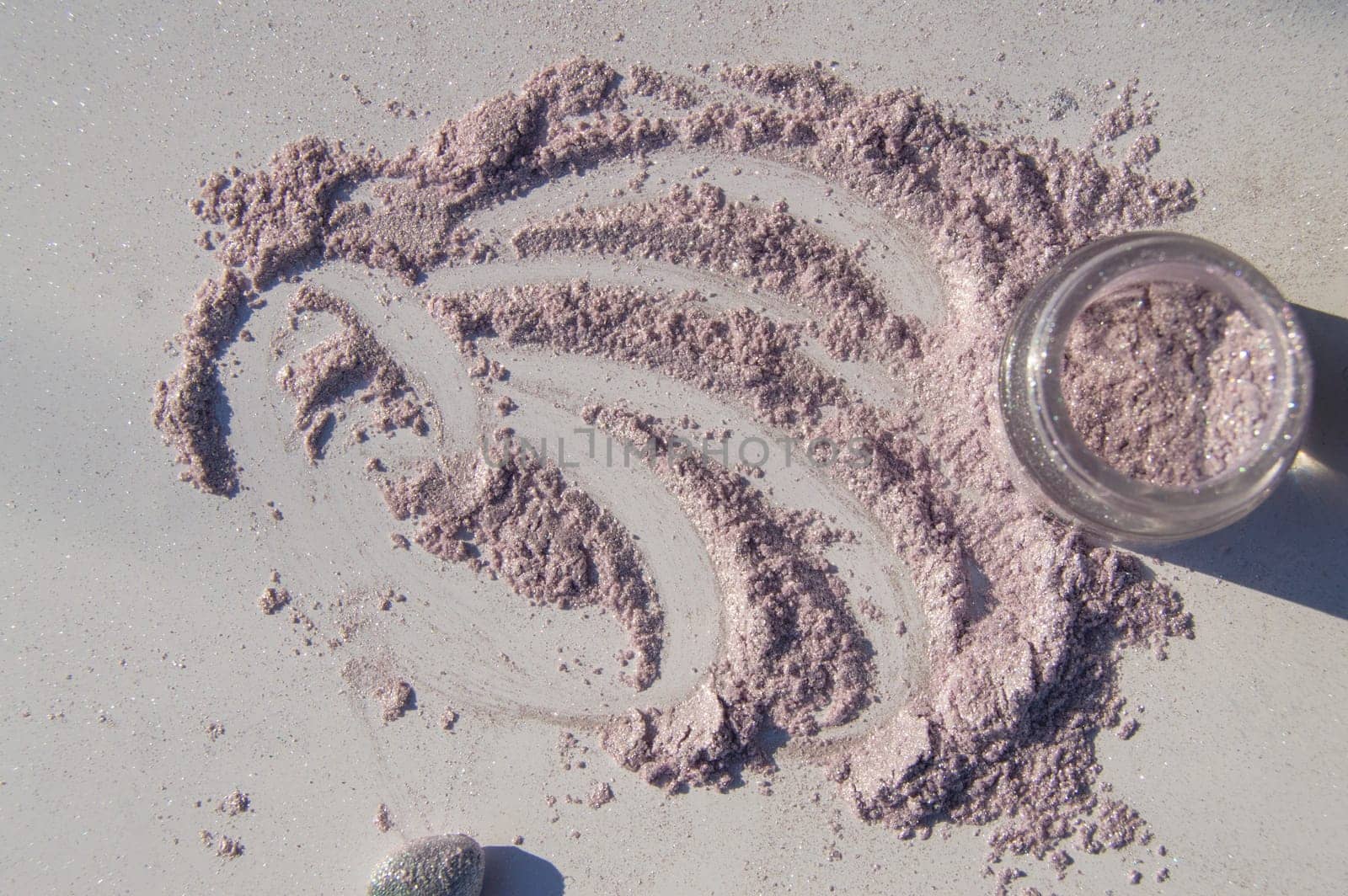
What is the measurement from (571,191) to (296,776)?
3.04 ft

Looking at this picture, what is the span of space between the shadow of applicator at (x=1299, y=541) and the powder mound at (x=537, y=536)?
707mm

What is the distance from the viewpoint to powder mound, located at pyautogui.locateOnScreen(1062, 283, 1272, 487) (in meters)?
0.92

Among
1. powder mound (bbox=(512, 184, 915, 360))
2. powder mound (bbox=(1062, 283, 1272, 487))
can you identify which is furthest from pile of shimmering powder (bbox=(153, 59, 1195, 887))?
powder mound (bbox=(1062, 283, 1272, 487))

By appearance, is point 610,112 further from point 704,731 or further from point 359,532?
point 704,731

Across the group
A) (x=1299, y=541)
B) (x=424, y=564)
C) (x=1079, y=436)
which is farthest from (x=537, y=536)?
(x=1299, y=541)

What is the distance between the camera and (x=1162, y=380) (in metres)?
0.94

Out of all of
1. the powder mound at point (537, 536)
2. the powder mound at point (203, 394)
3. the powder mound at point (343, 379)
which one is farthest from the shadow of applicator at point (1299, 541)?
the powder mound at point (203, 394)

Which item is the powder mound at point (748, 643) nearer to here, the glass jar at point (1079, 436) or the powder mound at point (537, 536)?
the powder mound at point (537, 536)

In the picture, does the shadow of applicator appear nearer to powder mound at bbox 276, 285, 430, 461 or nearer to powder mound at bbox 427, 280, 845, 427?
powder mound at bbox 427, 280, 845, 427

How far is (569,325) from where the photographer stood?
1.07 m

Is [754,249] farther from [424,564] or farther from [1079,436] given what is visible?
[424,564]

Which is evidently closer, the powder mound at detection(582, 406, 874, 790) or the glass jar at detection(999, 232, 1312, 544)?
the glass jar at detection(999, 232, 1312, 544)

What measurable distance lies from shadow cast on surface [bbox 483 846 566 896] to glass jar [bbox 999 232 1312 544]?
33.3 inches

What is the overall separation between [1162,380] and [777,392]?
473 mm
